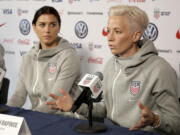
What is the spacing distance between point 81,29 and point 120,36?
5.12 ft

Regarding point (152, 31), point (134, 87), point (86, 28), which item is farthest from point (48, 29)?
point (134, 87)

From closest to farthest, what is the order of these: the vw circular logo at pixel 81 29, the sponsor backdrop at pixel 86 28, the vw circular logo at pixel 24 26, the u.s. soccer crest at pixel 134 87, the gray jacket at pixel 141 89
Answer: the gray jacket at pixel 141 89 → the u.s. soccer crest at pixel 134 87 → the sponsor backdrop at pixel 86 28 → the vw circular logo at pixel 81 29 → the vw circular logo at pixel 24 26

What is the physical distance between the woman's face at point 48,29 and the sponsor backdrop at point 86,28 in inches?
24.1

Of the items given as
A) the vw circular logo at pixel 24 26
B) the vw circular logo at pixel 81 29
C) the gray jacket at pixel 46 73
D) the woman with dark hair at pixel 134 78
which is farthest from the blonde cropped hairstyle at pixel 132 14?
the vw circular logo at pixel 24 26

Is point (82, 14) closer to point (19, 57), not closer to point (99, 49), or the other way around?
point (99, 49)

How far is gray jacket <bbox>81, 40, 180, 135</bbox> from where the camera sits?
203 cm

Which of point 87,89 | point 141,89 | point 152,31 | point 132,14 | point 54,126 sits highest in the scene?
point 132,14

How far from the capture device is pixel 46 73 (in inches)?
118

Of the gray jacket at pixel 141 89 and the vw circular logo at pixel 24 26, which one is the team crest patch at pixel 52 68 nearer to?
the gray jacket at pixel 141 89

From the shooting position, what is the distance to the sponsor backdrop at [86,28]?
3.04 metres

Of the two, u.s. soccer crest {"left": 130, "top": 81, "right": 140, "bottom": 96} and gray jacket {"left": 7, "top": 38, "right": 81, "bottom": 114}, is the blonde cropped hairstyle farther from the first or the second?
gray jacket {"left": 7, "top": 38, "right": 81, "bottom": 114}

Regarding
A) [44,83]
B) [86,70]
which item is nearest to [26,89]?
[44,83]

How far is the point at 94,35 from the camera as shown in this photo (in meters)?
3.61

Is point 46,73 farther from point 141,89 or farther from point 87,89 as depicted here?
point 87,89
